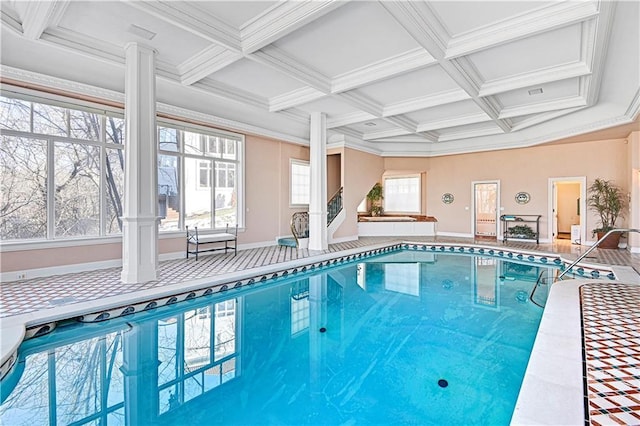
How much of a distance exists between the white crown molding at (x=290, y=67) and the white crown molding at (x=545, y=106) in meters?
4.75

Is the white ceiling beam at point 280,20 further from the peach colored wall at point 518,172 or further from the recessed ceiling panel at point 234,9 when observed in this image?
the peach colored wall at point 518,172

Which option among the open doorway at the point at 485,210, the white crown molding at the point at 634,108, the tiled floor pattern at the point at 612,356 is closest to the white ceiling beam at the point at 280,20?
the tiled floor pattern at the point at 612,356

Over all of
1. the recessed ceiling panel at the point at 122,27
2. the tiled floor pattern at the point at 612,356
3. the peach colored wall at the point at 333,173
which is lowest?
the tiled floor pattern at the point at 612,356

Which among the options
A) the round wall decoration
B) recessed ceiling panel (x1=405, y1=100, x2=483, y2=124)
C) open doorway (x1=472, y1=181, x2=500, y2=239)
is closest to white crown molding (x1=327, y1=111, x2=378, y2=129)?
recessed ceiling panel (x1=405, y1=100, x2=483, y2=124)

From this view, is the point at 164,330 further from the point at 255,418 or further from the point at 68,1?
the point at 68,1

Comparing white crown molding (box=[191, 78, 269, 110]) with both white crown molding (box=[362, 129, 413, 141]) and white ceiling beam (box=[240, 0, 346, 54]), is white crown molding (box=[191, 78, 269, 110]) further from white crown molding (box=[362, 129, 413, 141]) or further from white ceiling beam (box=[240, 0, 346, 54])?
white crown molding (box=[362, 129, 413, 141])

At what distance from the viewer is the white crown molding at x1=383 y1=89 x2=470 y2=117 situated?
673 cm

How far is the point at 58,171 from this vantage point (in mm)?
5809

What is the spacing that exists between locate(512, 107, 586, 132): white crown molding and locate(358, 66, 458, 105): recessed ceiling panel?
347 centimetres

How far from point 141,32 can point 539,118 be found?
365 inches

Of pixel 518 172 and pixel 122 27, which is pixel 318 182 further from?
pixel 518 172

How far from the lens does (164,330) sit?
4.03 meters

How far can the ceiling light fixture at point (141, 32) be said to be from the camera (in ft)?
14.8

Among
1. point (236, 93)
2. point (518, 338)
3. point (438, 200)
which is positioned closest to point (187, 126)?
point (236, 93)
